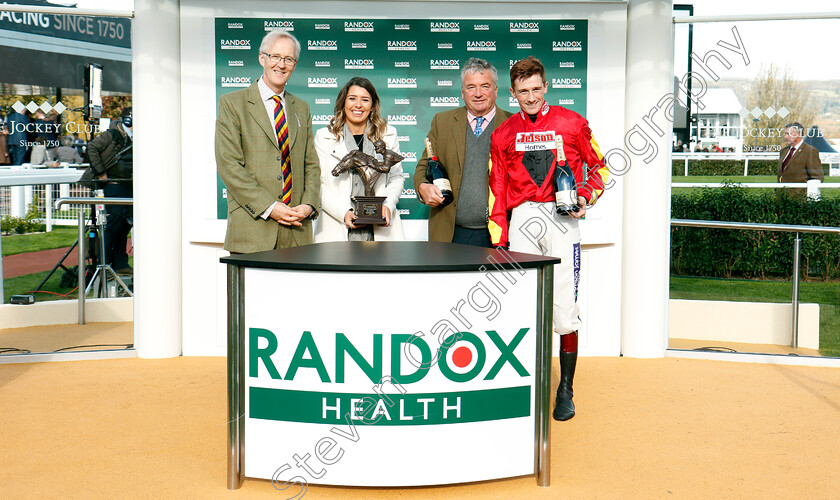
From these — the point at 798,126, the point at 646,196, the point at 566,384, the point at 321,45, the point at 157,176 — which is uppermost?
the point at 321,45

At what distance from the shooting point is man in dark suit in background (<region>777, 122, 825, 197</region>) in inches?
249

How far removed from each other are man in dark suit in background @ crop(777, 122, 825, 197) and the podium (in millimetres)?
3968

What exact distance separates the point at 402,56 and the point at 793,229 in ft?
10.8

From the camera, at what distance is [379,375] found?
3.12m

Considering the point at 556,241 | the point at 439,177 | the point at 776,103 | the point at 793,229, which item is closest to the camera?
the point at 556,241

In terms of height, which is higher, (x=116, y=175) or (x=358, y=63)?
(x=358, y=63)

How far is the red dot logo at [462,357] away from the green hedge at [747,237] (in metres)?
3.75

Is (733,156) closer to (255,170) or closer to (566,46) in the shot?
(566,46)

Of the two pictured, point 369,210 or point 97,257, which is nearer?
point 369,210

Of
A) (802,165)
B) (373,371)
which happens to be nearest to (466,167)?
(373,371)

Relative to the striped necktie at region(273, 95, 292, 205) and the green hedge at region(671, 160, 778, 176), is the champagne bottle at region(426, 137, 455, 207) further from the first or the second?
the green hedge at region(671, 160, 778, 176)

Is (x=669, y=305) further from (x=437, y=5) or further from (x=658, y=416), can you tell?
(x=437, y=5)

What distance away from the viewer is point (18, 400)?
4758mm

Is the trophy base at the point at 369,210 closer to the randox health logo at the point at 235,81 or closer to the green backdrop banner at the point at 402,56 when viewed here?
the green backdrop banner at the point at 402,56
